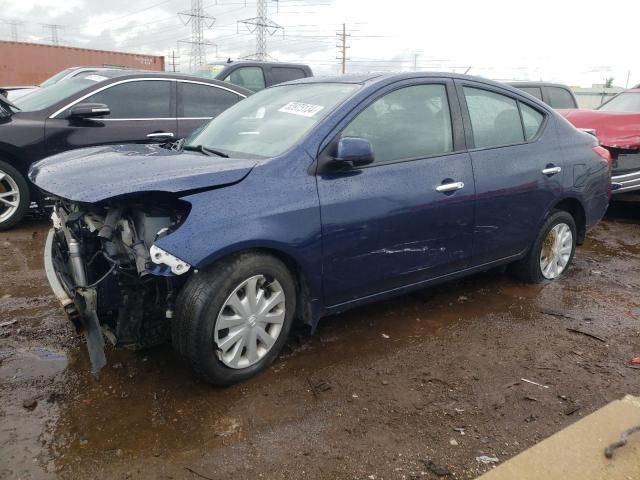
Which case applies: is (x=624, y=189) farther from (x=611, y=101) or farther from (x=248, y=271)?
(x=248, y=271)

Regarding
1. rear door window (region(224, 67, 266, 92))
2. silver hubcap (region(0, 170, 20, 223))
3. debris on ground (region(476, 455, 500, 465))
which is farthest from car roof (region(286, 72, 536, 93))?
rear door window (region(224, 67, 266, 92))

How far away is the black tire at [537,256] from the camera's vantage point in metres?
4.44

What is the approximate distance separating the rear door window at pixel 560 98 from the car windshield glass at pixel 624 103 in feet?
5.20

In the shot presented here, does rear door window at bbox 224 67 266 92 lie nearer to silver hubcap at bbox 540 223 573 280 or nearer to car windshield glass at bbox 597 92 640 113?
car windshield glass at bbox 597 92 640 113

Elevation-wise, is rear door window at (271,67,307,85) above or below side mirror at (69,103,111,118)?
above

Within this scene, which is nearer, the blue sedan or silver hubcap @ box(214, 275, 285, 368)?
the blue sedan

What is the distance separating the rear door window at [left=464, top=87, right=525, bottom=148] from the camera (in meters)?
3.89

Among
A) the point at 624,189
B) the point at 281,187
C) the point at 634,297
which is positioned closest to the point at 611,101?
the point at 624,189

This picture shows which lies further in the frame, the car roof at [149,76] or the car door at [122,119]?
the car roof at [149,76]

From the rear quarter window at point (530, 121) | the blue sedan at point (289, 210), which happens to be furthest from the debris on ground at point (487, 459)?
the rear quarter window at point (530, 121)

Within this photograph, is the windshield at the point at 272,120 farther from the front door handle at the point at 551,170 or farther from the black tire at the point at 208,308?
the front door handle at the point at 551,170

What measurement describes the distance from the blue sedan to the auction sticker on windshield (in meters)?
0.01

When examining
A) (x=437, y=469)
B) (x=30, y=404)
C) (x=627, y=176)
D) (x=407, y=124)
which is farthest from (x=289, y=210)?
(x=627, y=176)

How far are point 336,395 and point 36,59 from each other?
2554 cm
